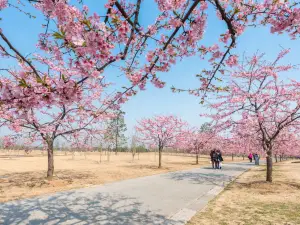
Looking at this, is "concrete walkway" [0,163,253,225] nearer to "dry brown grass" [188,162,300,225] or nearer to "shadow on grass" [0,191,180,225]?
"shadow on grass" [0,191,180,225]

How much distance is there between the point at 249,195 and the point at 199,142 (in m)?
28.4

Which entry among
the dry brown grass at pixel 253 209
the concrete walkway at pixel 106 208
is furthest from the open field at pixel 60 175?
the dry brown grass at pixel 253 209

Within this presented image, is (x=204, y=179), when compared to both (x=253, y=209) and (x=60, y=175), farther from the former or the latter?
(x=60, y=175)

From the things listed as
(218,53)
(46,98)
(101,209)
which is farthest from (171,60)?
(101,209)

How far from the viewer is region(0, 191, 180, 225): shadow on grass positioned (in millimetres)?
6035

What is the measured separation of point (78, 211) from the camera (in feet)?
22.4

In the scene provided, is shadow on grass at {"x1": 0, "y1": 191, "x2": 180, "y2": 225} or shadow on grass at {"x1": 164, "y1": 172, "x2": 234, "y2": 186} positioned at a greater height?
shadow on grass at {"x1": 0, "y1": 191, "x2": 180, "y2": 225}

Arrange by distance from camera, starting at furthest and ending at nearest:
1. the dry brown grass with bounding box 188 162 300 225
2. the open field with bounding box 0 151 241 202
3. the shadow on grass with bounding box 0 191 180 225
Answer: the open field with bounding box 0 151 241 202 → the dry brown grass with bounding box 188 162 300 225 → the shadow on grass with bounding box 0 191 180 225

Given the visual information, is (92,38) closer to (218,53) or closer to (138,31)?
(138,31)

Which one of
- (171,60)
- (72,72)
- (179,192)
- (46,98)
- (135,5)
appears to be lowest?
(179,192)

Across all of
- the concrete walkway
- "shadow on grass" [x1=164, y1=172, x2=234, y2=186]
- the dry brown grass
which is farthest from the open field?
the dry brown grass

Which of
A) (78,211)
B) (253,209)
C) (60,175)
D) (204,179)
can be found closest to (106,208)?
(78,211)

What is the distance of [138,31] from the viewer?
3.84 meters

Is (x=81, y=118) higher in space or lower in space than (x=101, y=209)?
higher
